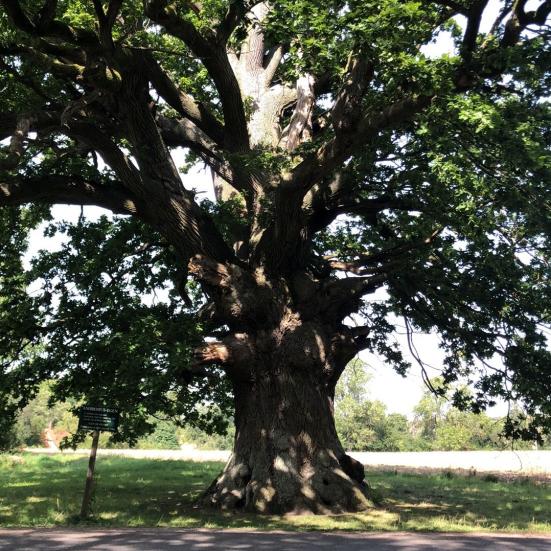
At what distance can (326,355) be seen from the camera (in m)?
12.8

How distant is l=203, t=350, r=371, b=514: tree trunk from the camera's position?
11.2 meters

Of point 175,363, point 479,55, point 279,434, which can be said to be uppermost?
point 479,55

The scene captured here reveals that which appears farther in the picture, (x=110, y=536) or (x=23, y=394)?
(x=23, y=394)

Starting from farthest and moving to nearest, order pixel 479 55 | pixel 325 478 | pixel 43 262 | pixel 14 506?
pixel 43 262 < pixel 14 506 < pixel 325 478 < pixel 479 55

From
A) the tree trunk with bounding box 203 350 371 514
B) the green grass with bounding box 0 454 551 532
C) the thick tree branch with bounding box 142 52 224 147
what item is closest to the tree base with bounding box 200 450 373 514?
the tree trunk with bounding box 203 350 371 514

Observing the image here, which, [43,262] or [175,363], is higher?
[43,262]

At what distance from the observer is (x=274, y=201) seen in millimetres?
11922

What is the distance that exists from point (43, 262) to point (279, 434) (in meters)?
7.45

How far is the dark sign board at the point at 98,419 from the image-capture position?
10641 mm

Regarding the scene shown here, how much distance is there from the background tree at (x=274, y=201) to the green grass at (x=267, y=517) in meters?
1.13

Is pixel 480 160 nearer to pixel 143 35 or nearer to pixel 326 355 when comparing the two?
pixel 326 355

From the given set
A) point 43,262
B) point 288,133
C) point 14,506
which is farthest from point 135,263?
point 14,506

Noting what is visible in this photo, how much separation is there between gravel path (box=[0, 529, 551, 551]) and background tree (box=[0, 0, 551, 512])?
2.75 meters

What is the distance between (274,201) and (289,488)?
18.3 feet
